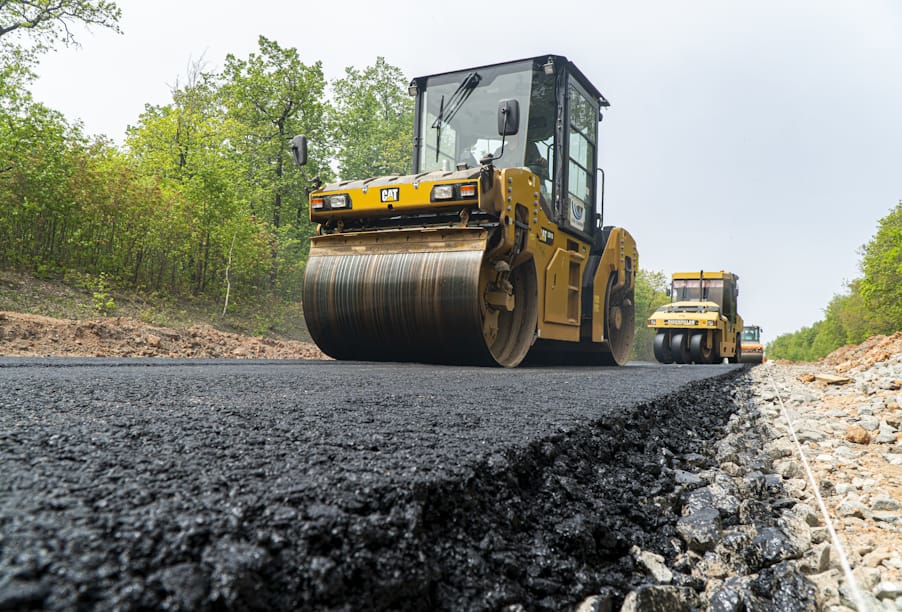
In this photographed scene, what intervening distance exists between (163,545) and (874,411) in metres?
4.98

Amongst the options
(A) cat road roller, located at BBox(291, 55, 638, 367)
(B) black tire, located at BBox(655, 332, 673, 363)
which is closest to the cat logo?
(A) cat road roller, located at BBox(291, 55, 638, 367)

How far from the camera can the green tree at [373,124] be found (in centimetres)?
2278

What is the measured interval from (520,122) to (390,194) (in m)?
1.70

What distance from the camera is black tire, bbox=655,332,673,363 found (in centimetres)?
1497

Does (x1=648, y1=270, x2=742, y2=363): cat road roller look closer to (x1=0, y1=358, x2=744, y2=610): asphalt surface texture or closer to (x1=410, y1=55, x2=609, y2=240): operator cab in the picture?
(x1=410, y1=55, x2=609, y2=240): operator cab

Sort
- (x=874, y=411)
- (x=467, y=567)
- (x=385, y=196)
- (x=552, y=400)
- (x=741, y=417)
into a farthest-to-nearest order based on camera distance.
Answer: (x=385, y=196), (x=874, y=411), (x=741, y=417), (x=552, y=400), (x=467, y=567)

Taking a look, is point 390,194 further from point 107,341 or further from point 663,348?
point 663,348

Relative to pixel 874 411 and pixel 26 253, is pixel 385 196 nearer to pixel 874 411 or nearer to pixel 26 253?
pixel 874 411

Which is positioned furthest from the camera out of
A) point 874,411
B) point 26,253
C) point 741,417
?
point 26,253

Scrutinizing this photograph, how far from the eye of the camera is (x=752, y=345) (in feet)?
79.6

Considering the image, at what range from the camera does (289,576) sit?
94 cm

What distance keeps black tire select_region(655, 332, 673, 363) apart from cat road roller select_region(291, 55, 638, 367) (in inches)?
327

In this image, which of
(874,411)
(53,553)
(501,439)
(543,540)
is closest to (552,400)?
(501,439)

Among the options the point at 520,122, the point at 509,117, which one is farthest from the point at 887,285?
the point at 509,117
